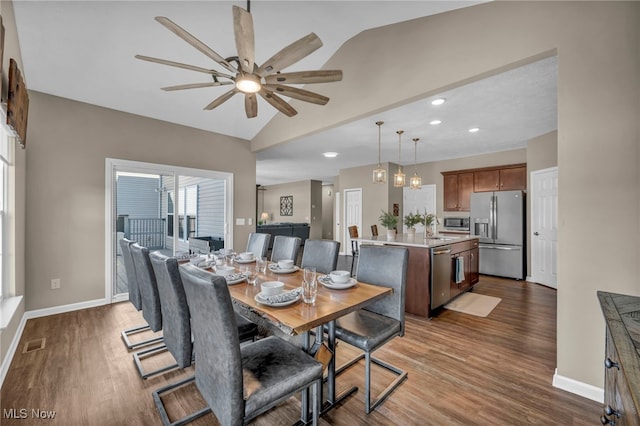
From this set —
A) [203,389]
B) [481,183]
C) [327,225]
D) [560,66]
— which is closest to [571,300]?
[560,66]

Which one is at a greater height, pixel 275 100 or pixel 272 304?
pixel 275 100

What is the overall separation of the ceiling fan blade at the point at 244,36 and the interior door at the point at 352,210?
19.3 feet

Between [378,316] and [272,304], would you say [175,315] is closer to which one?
[272,304]

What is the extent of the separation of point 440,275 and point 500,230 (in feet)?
9.25

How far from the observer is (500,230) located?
538 cm

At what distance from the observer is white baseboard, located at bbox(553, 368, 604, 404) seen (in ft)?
6.08

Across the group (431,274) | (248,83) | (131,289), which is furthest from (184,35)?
(431,274)

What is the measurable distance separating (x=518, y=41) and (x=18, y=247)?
197 inches

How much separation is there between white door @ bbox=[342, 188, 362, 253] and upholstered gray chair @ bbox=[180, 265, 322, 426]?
6.30 m

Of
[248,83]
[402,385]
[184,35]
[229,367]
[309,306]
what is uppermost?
[184,35]

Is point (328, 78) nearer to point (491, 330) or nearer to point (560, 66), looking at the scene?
point (560, 66)

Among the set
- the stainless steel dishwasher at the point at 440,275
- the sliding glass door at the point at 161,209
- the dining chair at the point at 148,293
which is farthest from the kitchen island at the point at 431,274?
the sliding glass door at the point at 161,209

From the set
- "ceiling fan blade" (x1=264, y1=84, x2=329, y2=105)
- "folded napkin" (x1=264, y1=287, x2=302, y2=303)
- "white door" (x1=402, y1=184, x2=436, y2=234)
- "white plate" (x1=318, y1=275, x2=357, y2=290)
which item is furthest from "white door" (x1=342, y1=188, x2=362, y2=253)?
"folded napkin" (x1=264, y1=287, x2=302, y2=303)

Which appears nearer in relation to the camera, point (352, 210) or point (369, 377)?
point (369, 377)
